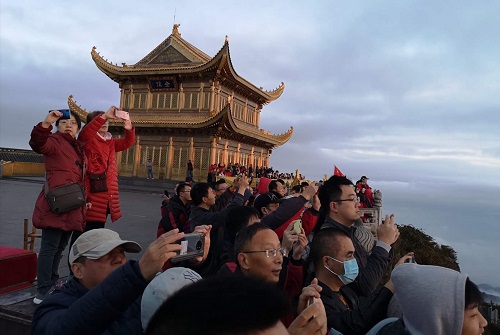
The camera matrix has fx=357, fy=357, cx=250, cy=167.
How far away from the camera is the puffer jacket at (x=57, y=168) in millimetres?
3047

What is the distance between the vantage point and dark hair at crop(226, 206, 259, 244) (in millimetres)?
3131

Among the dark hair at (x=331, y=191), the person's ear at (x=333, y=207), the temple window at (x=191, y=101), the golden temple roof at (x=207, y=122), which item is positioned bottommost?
the person's ear at (x=333, y=207)

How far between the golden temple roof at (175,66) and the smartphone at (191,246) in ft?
64.9

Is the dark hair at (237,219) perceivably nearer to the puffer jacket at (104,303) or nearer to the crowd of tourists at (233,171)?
the puffer jacket at (104,303)

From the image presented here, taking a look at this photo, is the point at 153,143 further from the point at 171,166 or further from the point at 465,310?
the point at 465,310

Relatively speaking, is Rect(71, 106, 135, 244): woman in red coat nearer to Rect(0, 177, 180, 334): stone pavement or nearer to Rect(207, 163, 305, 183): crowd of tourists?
Rect(0, 177, 180, 334): stone pavement

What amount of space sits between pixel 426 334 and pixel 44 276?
2.97 metres

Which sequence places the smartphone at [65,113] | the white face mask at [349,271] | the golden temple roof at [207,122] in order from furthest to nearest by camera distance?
the golden temple roof at [207,122], the smartphone at [65,113], the white face mask at [349,271]

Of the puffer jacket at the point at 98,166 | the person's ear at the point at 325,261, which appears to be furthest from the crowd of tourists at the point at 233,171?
the person's ear at the point at 325,261

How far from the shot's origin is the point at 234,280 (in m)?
0.77

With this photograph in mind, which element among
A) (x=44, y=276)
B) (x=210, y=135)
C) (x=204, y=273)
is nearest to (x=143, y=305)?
(x=204, y=273)

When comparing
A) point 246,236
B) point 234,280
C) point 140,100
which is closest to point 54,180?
point 246,236

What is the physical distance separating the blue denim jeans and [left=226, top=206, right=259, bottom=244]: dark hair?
1.50m

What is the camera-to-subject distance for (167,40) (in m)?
23.5
